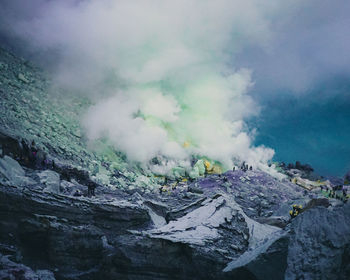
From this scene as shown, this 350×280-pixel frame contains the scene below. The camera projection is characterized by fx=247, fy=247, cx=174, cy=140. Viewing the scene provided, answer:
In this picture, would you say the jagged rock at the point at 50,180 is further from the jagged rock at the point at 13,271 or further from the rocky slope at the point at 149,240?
the jagged rock at the point at 13,271

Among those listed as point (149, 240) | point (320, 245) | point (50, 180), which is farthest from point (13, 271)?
point (50, 180)

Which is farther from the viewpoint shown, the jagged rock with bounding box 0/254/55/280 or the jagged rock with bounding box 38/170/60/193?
the jagged rock with bounding box 38/170/60/193

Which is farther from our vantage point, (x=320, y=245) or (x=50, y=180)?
(x=50, y=180)

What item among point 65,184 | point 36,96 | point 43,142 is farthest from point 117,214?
point 36,96

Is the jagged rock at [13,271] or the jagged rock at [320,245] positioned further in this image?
the jagged rock at [13,271]

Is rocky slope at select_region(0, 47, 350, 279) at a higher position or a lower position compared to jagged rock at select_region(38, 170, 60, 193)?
lower

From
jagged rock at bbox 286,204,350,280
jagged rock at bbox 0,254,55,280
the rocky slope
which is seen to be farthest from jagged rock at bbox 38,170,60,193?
jagged rock at bbox 286,204,350,280

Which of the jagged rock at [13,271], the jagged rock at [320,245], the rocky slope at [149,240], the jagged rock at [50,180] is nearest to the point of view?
the jagged rock at [320,245]

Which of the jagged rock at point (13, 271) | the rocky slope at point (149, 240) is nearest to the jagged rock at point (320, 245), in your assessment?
the rocky slope at point (149, 240)

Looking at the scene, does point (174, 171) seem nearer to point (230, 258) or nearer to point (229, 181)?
point (229, 181)

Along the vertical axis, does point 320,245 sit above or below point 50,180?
below

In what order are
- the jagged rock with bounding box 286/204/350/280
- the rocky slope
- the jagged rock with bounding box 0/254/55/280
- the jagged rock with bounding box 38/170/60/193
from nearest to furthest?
the jagged rock with bounding box 286/204/350/280 → the jagged rock with bounding box 0/254/55/280 → the rocky slope → the jagged rock with bounding box 38/170/60/193

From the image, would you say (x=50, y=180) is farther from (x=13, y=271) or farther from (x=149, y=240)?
(x=149, y=240)

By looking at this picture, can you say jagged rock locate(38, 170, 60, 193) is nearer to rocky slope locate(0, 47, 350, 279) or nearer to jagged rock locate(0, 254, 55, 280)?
rocky slope locate(0, 47, 350, 279)
